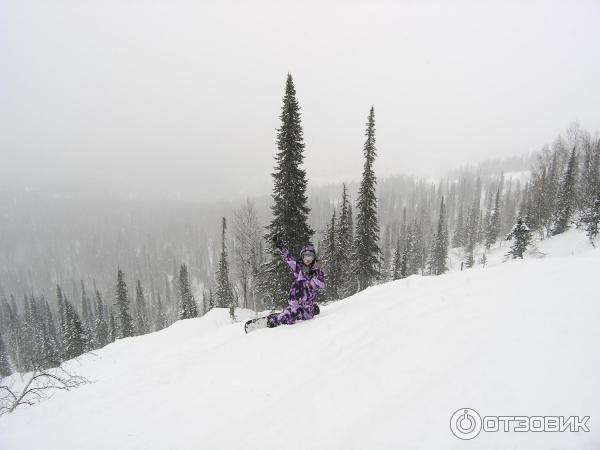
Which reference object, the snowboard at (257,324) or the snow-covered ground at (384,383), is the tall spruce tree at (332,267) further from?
the snow-covered ground at (384,383)

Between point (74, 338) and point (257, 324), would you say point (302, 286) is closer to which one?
point (257, 324)

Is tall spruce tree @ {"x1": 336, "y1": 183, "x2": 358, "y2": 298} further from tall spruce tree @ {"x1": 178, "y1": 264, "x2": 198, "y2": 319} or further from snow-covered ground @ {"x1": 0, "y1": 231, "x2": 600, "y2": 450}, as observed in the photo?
tall spruce tree @ {"x1": 178, "y1": 264, "x2": 198, "y2": 319}

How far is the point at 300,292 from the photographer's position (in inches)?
285

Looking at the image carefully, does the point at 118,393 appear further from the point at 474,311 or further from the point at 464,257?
the point at 464,257

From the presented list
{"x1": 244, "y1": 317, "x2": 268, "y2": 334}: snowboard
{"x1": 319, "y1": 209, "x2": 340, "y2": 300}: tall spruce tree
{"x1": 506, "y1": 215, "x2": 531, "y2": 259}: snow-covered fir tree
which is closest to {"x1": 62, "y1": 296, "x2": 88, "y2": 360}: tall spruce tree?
{"x1": 319, "y1": 209, "x2": 340, "y2": 300}: tall spruce tree

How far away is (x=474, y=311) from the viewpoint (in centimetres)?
425

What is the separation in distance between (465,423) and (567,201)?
53449 mm

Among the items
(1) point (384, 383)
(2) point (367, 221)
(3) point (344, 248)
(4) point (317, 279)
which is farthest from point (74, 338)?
(1) point (384, 383)

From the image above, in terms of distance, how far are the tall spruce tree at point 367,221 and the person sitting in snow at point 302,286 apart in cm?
1740

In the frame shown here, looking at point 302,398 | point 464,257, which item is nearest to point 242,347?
point 302,398

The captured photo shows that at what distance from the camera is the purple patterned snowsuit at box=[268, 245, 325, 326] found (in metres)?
7.12

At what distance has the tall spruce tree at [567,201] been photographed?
40.2 metres

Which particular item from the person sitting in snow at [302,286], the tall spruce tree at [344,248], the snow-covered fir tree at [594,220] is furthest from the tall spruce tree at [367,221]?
the snow-covered fir tree at [594,220]

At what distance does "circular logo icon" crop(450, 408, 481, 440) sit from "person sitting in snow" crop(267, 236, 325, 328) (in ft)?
15.3
